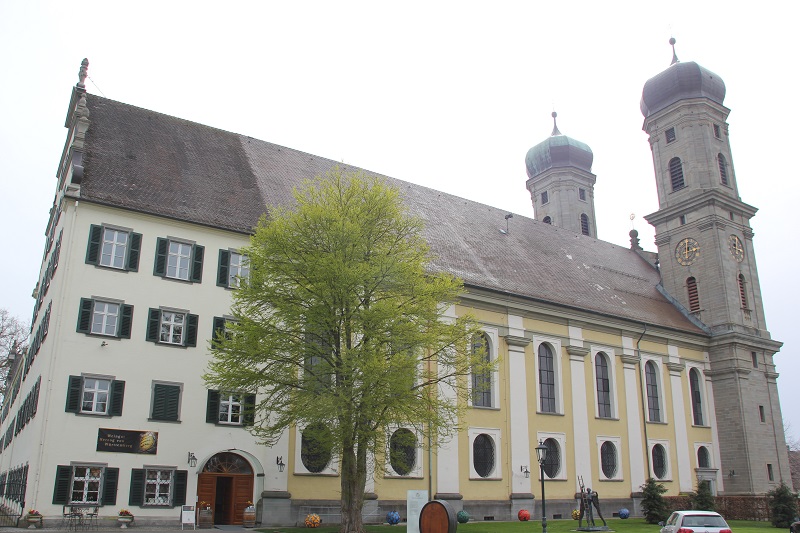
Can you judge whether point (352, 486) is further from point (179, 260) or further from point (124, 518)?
point (179, 260)

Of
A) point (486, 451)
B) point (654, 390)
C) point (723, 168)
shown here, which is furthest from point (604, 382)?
point (723, 168)

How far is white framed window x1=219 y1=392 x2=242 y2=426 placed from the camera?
27297 millimetres

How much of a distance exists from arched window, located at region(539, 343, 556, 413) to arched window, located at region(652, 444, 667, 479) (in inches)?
313

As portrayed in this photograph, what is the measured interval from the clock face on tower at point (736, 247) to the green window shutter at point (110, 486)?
132 ft

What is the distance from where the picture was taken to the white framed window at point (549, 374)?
3684cm

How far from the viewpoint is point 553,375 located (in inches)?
1483

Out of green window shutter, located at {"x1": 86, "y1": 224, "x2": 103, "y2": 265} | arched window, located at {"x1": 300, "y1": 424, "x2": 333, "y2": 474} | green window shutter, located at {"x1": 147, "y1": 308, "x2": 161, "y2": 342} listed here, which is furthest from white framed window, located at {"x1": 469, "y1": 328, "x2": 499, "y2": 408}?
green window shutter, located at {"x1": 86, "y1": 224, "x2": 103, "y2": 265}

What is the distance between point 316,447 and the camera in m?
24.6

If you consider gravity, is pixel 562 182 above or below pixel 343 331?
above

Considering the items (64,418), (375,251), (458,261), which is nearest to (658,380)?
(458,261)

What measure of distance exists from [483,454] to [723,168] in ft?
96.1

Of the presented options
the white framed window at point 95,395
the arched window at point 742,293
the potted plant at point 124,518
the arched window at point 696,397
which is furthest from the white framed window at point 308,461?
the arched window at point 742,293

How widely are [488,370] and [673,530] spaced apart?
7.63 metres

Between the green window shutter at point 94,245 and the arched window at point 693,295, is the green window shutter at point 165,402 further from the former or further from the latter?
the arched window at point 693,295
